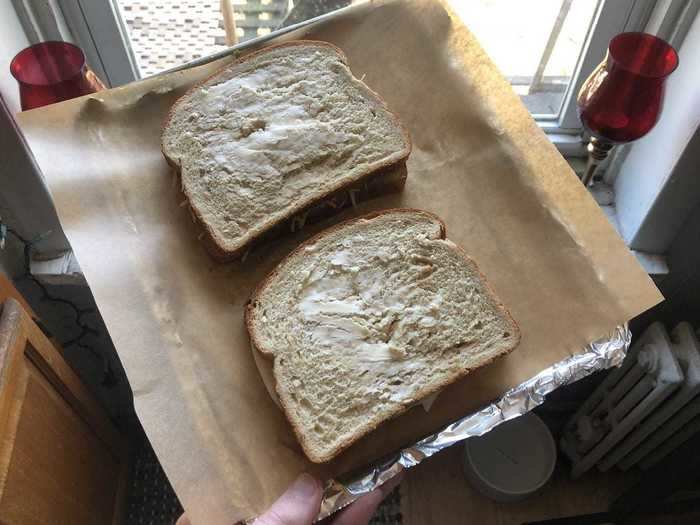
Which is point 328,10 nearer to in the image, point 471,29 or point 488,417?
point 471,29

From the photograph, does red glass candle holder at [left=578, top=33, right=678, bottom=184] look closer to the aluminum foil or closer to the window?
the window

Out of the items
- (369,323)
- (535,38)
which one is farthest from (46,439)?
(535,38)

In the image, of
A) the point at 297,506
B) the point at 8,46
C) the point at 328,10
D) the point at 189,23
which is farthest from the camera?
the point at 189,23

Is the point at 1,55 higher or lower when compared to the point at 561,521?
higher

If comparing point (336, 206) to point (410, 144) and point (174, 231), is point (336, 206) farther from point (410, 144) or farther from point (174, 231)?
point (174, 231)

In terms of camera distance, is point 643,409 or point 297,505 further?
point 643,409

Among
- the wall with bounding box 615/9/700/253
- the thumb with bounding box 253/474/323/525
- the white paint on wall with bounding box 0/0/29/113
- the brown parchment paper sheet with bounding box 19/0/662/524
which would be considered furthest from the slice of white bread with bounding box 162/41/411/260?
the wall with bounding box 615/9/700/253

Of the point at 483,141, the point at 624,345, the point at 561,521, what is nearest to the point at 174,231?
the point at 483,141

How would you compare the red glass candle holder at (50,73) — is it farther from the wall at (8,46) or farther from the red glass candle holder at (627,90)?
the red glass candle holder at (627,90)
